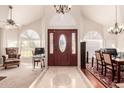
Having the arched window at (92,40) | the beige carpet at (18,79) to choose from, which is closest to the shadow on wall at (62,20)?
the arched window at (92,40)

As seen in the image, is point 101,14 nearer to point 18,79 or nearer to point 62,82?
point 62,82

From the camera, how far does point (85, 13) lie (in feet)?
31.6

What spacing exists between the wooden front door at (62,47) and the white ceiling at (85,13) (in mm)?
1160

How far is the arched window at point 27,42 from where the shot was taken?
400 inches

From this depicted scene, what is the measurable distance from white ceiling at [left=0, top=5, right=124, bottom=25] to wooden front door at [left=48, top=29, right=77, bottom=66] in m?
1.16

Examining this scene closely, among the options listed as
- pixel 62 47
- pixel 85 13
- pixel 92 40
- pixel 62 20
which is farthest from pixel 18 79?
pixel 92 40

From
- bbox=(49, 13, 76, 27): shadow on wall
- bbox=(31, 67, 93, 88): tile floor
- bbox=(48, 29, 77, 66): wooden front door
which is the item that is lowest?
bbox=(31, 67, 93, 88): tile floor

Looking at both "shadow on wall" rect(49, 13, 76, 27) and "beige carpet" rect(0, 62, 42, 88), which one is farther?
"shadow on wall" rect(49, 13, 76, 27)

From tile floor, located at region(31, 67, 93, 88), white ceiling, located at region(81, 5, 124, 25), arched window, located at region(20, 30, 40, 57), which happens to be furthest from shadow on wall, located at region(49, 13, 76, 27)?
tile floor, located at region(31, 67, 93, 88)

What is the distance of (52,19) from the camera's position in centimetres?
918

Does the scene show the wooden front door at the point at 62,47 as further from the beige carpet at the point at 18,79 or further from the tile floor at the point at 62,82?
the tile floor at the point at 62,82

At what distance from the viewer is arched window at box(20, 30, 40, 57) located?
10.1 meters

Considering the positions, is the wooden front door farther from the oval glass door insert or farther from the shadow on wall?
the shadow on wall

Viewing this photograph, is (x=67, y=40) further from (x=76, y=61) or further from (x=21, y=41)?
(x=21, y=41)
